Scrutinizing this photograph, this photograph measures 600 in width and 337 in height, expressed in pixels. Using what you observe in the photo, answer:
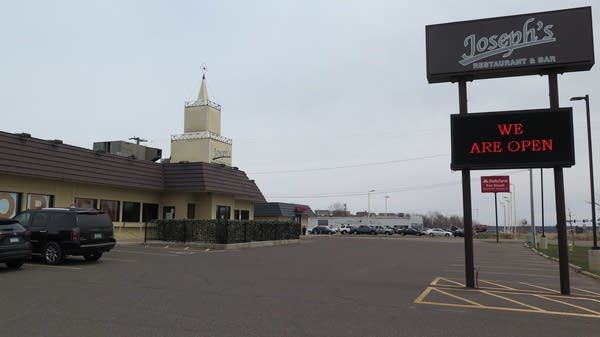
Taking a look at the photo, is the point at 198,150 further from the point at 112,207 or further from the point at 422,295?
the point at 422,295

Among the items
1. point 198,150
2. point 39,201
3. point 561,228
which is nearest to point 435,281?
point 561,228

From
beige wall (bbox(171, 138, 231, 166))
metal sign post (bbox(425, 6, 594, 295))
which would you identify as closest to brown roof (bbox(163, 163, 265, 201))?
beige wall (bbox(171, 138, 231, 166))

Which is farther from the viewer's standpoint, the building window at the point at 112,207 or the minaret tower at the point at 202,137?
the minaret tower at the point at 202,137

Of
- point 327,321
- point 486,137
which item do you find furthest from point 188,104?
point 327,321

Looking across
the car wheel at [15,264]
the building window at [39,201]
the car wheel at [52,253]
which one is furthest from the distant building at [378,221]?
the car wheel at [15,264]

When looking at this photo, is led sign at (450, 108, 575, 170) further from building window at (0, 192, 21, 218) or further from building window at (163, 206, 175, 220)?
building window at (163, 206, 175, 220)

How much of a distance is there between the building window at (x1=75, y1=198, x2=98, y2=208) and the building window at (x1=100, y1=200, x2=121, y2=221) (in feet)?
1.74

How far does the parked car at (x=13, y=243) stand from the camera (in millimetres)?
13954

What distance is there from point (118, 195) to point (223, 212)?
7993 millimetres

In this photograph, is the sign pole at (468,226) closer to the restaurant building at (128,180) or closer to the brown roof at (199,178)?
the restaurant building at (128,180)

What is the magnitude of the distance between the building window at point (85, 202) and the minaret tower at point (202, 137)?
52.1 feet

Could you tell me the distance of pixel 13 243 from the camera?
14227 mm

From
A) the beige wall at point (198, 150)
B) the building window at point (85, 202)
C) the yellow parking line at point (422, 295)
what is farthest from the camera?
Answer: the beige wall at point (198, 150)

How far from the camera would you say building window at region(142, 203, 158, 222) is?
3051 centimetres
